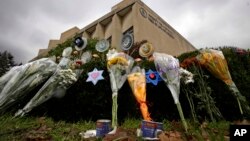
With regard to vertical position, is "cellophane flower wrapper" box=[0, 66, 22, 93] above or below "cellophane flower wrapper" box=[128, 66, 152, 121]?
above

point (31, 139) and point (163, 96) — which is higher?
point (163, 96)

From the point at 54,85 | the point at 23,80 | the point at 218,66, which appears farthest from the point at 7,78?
the point at 218,66

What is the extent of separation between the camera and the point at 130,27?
1708 cm

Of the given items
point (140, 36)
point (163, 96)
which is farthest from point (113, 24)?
point (163, 96)

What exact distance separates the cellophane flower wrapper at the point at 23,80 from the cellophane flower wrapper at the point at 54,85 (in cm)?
18

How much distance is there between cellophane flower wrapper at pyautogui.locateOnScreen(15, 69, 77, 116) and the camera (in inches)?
197

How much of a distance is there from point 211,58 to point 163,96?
1.27 meters

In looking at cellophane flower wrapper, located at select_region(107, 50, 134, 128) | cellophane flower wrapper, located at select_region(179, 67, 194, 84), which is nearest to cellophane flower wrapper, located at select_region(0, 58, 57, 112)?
cellophane flower wrapper, located at select_region(107, 50, 134, 128)

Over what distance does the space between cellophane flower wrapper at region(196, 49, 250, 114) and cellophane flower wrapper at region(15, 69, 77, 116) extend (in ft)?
8.98

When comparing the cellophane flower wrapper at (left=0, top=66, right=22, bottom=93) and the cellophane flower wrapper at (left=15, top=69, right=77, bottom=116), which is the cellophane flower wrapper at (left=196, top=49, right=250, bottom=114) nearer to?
the cellophane flower wrapper at (left=15, top=69, right=77, bottom=116)

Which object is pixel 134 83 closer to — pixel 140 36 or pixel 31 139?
pixel 31 139

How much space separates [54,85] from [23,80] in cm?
62

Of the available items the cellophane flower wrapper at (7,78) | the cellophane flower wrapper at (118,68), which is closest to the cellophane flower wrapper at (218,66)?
the cellophane flower wrapper at (118,68)

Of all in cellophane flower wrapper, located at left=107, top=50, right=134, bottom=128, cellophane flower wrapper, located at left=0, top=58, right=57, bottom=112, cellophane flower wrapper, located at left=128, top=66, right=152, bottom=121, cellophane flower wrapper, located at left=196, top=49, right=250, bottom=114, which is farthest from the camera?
cellophane flower wrapper, located at left=196, top=49, right=250, bottom=114
